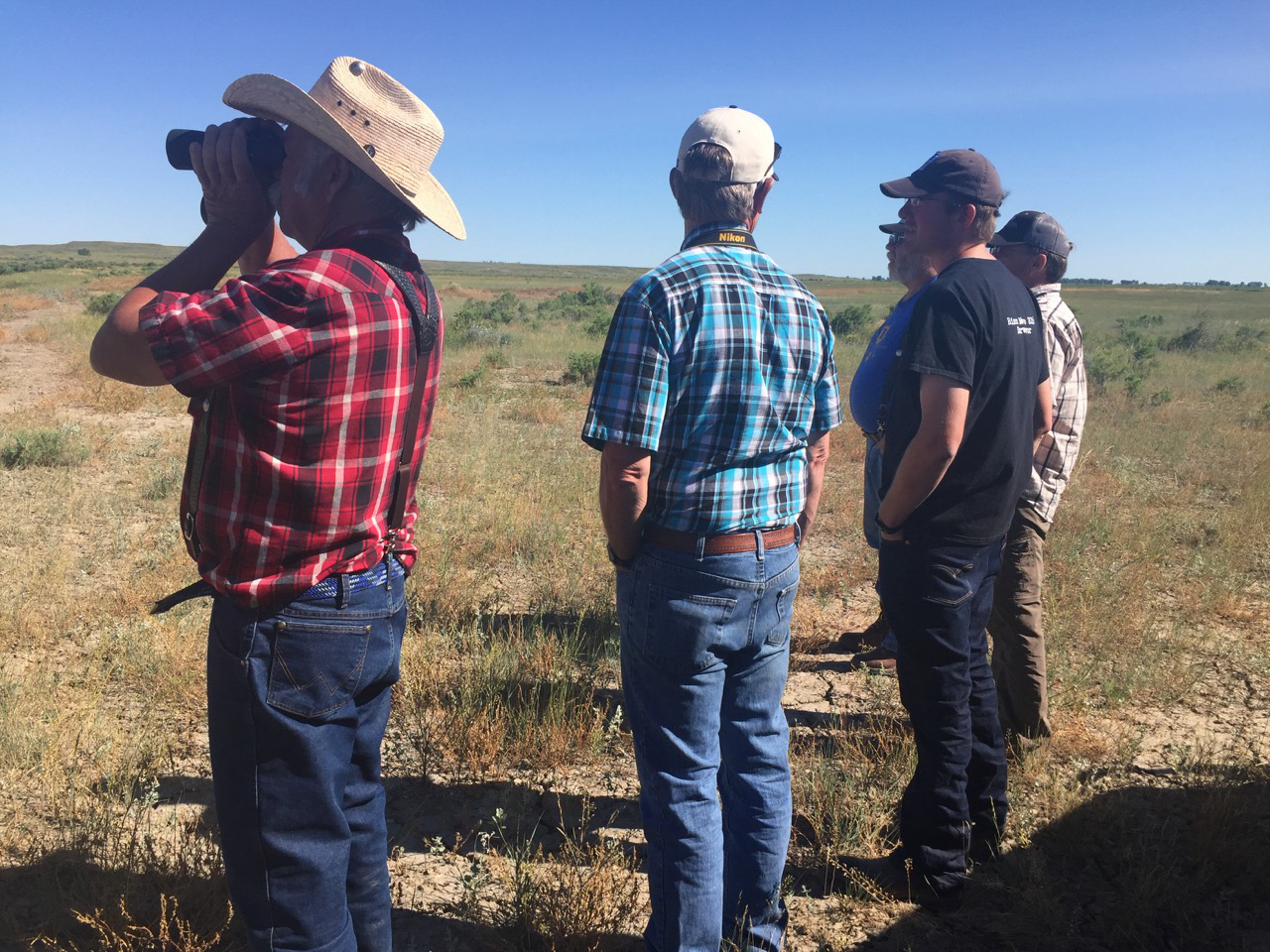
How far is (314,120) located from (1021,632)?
3164 mm

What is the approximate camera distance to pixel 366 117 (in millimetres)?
Result: 1659

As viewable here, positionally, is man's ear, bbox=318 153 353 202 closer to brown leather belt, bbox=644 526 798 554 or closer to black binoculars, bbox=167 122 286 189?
black binoculars, bbox=167 122 286 189

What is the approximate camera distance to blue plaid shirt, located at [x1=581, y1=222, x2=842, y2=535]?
1829mm

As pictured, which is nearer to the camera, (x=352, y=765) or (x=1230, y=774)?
(x=352, y=765)

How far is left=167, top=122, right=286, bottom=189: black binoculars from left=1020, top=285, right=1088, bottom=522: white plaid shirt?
2923 mm

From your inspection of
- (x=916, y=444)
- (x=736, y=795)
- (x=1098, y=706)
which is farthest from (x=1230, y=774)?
(x=736, y=795)

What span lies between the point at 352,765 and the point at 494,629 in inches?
101

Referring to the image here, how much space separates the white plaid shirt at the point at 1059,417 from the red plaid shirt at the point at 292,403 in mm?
2714

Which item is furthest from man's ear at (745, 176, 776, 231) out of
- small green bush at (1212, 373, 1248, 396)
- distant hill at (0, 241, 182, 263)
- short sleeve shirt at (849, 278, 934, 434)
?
distant hill at (0, 241, 182, 263)

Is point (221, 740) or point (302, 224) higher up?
point (302, 224)

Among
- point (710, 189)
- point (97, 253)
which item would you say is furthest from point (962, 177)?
point (97, 253)

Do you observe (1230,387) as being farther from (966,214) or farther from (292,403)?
Answer: (292,403)

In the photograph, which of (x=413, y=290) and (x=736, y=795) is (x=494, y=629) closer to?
(x=736, y=795)

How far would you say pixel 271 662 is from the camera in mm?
1562
